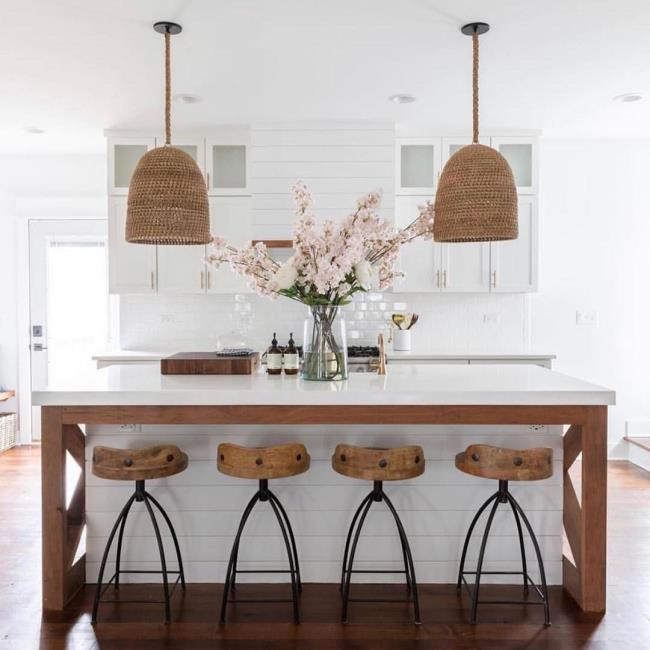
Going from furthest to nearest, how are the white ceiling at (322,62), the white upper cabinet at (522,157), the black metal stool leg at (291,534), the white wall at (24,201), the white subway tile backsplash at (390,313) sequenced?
the white wall at (24,201), the white subway tile backsplash at (390,313), the white upper cabinet at (522,157), the white ceiling at (322,62), the black metal stool leg at (291,534)

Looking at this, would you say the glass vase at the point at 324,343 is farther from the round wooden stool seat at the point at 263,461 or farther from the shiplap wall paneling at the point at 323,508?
the round wooden stool seat at the point at 263,461

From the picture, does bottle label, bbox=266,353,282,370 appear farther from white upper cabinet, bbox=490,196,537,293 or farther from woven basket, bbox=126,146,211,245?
white upper cabinet, bbox=490,196,537,293

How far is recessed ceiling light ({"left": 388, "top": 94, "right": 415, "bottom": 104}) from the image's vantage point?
418 centimetres

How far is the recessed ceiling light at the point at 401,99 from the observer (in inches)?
164

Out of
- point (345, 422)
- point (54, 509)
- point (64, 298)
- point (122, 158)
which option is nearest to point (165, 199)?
point (345, 422)

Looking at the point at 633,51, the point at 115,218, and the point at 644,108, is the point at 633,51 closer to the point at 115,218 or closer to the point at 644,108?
the point at 644,108

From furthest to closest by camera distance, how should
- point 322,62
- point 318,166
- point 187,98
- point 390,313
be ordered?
point 390,313
point 318,166
point 187,98
point 322,62

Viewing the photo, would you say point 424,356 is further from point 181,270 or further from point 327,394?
point 327,394

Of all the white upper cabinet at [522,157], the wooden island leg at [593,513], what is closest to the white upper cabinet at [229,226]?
the white upper cabinet at [522,157]

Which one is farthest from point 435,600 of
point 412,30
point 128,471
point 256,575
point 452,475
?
point 412,30

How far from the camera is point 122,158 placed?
16.2ft

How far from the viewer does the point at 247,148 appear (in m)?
4.91

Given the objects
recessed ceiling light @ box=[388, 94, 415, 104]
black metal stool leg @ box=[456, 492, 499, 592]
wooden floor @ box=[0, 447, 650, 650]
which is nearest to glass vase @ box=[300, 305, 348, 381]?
black metal stool leg @ box=[456, 492, 499, 592]

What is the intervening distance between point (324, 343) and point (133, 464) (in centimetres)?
97
